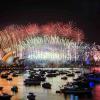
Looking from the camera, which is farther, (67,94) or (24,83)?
(24,83)

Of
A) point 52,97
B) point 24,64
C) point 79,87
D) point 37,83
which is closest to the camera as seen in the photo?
point 52,97

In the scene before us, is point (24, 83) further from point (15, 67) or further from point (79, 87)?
point (15, 67)

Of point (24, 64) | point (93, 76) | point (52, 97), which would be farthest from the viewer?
point (24, 64)

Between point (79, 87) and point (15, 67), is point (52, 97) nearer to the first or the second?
point (79, 87)

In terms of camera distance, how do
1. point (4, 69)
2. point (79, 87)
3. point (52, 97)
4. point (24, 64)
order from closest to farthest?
1. point (52, 97)
2. point (79, 87)
3. point (4, 69)
4. point (24, 64)

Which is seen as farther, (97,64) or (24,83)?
(97,64)

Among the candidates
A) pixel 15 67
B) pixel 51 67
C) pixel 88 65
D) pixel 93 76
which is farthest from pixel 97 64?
pixel 93 76

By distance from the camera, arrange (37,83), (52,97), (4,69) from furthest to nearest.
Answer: (4,69) → (37,83) → (52,97)

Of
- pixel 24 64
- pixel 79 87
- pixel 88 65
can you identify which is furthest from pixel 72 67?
pixel 79 87
